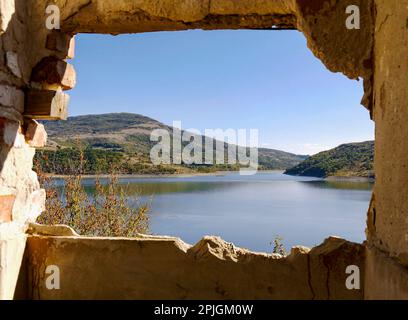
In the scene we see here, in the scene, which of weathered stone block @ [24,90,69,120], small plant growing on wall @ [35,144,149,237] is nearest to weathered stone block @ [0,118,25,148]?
weathered stone block @ [24,90,69,120]

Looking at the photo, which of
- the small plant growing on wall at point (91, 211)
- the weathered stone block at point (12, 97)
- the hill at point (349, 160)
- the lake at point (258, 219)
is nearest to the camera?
the weathered stone block at point (12, 97)

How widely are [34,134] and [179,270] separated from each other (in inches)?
39.6

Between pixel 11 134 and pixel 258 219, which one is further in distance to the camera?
pixel 258 219

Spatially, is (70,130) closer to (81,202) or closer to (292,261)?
(81,202)

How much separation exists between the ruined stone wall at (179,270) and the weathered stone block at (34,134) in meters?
0.48

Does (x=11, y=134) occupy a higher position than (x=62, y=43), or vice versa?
(x=62, y=43)

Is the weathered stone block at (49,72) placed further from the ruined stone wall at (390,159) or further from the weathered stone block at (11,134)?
the ruined stone wall at (390,159)

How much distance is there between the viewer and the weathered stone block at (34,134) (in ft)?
6.27

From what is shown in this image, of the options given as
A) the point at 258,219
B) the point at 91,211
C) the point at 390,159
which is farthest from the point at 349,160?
the point at 390,159

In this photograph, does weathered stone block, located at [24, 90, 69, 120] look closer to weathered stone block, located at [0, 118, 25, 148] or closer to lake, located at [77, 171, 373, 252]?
weathered stone block, located at [0, 118, 25, 148]

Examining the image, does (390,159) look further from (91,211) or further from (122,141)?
(122,141)

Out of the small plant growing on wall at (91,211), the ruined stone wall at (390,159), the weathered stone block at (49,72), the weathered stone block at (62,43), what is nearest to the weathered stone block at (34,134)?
the weathered stone block at (49,72)

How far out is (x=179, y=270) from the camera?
182cm

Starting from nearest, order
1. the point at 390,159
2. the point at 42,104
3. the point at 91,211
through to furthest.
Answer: the point at 390,159 < the point at 42,104 < the point at 91,211
